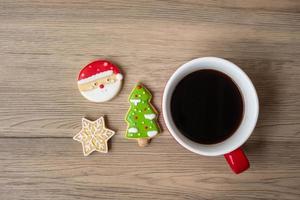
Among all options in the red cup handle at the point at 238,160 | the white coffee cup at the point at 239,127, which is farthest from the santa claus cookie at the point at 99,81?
the red cup handle at the point at 238,160

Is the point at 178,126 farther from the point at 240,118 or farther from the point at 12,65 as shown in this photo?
the point at 12,65

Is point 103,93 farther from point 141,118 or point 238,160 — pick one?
point 238,160

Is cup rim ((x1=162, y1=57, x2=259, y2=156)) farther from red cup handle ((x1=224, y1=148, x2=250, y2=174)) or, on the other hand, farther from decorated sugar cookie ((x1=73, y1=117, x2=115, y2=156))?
decorated sugar cookie ((x1=73, y1=117, x2=115, y2=156))

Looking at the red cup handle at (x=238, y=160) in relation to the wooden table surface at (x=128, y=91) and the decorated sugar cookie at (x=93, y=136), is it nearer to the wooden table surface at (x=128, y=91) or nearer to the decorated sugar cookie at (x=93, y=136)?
the wooden table surface at (x=128, y=91)

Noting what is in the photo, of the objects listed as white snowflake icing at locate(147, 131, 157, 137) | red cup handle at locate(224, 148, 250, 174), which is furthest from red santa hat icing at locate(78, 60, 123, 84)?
red cup handle at locate(224, 148, 250, 174)

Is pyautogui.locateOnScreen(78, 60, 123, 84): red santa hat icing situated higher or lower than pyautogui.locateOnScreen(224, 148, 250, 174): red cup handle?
higher

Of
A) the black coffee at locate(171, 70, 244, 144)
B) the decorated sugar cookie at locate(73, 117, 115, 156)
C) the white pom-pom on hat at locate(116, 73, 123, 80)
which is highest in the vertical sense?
the white pom-pom on hat at locate(116, 73, 123, 80)

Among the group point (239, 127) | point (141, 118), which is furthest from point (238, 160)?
point (141, 118)
